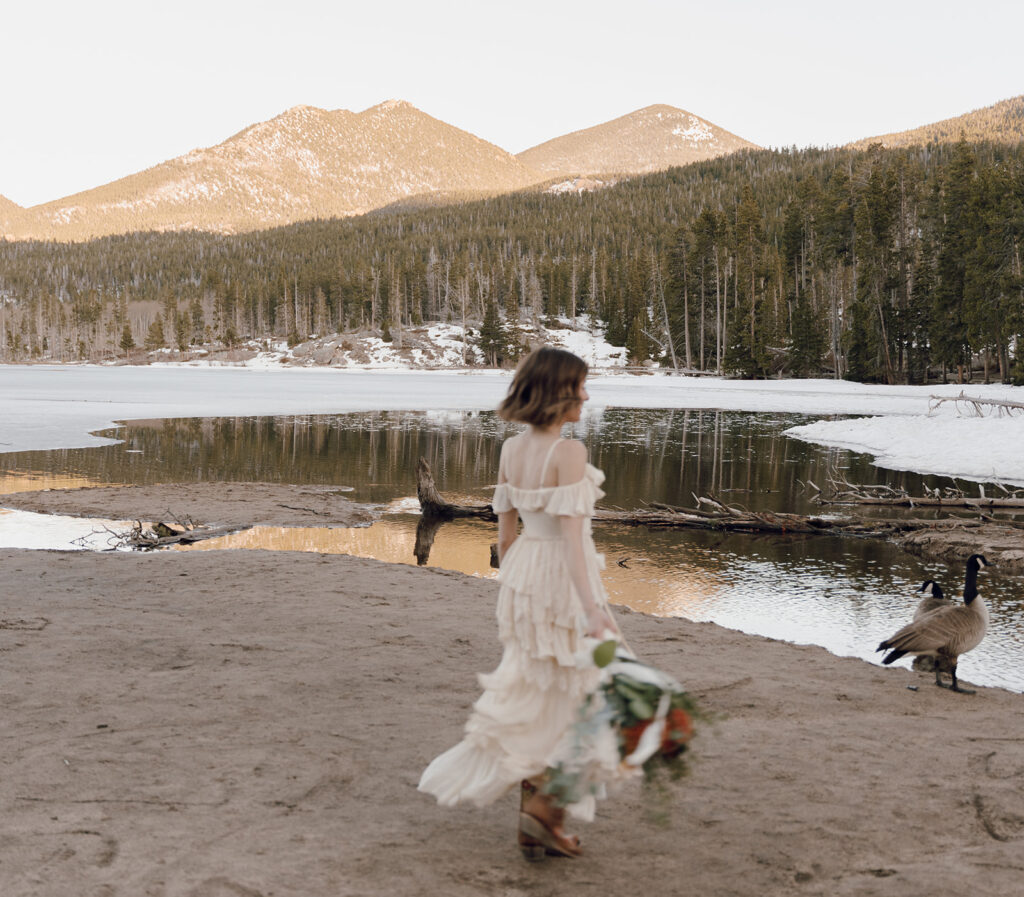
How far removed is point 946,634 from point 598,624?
4.64m

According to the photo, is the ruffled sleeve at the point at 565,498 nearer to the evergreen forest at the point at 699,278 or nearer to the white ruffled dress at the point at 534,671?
the white ruffled dress at the point at 534,671

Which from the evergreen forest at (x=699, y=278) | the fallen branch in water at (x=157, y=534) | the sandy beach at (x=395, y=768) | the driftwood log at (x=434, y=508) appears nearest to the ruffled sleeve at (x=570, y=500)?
the sandy beach at (x=395, y=768)

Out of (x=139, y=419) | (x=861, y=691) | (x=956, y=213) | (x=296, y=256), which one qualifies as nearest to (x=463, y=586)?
(x=861, y=691)

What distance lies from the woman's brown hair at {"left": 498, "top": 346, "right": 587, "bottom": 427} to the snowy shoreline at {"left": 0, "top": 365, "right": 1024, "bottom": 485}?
1755 centimetres

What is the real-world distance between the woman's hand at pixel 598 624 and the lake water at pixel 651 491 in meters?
5.64

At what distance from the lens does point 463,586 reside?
1045 centimetres

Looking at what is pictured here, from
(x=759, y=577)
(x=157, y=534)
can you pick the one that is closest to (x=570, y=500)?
(x=759, y=577)

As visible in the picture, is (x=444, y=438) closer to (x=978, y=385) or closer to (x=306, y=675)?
(x=306, y=675)

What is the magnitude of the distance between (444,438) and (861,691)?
23357 mm

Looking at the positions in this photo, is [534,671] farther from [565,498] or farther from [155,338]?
[155,338]

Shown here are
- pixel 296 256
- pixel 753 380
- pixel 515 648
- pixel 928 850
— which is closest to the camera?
pixel 515 648

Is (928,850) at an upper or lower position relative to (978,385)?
lower

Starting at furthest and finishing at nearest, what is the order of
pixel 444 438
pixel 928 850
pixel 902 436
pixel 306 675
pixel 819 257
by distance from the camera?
pixel 819 257
pixel 444 438
pixel 902 436
pixel 306 675
pixel 928 850

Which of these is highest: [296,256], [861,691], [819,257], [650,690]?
[296,256]
